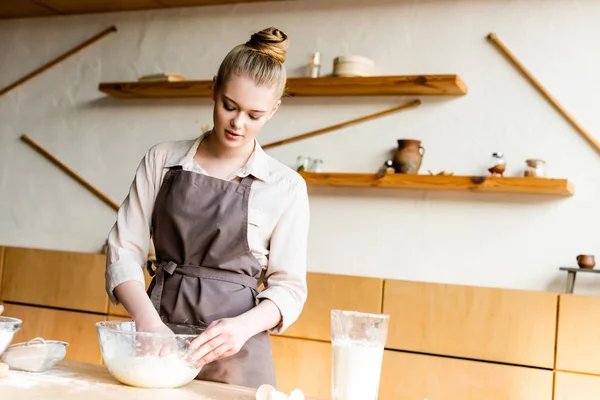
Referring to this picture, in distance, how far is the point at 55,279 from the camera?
162 inches

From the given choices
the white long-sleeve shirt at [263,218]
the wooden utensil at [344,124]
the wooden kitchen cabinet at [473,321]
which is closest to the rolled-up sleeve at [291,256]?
the white long-sleeve shirt at [263,218]

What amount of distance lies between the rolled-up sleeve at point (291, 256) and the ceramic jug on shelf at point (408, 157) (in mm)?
1763

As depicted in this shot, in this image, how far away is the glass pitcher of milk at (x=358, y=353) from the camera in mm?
1359

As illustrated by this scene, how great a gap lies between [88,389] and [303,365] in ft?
7.12

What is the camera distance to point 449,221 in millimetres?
3748

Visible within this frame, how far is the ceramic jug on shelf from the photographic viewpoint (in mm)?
3688

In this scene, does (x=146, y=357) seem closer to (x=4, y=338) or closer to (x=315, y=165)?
(x=4, y=338)

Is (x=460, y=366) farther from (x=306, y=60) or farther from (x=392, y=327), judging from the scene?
(x=306, y=60)

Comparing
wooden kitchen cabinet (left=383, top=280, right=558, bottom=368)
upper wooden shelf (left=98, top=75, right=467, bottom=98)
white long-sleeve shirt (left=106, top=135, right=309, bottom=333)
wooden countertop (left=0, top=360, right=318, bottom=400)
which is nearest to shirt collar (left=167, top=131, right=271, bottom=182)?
white long-sleeve shirt (left=106, top=135, right=309, bottom=333)

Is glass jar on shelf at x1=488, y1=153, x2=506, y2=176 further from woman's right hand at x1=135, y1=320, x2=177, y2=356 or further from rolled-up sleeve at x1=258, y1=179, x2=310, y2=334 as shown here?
woman's right hand at x1=135, y1=320, x2=177, y2=356

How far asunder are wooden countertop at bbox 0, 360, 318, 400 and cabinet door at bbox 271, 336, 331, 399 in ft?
6.35

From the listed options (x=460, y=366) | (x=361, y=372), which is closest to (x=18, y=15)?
(x=460, y=366)

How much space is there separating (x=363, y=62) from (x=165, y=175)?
2.06 m

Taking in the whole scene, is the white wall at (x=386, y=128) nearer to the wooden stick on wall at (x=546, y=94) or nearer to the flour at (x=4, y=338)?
the wooden stick on wall at (x=546, y=94)
